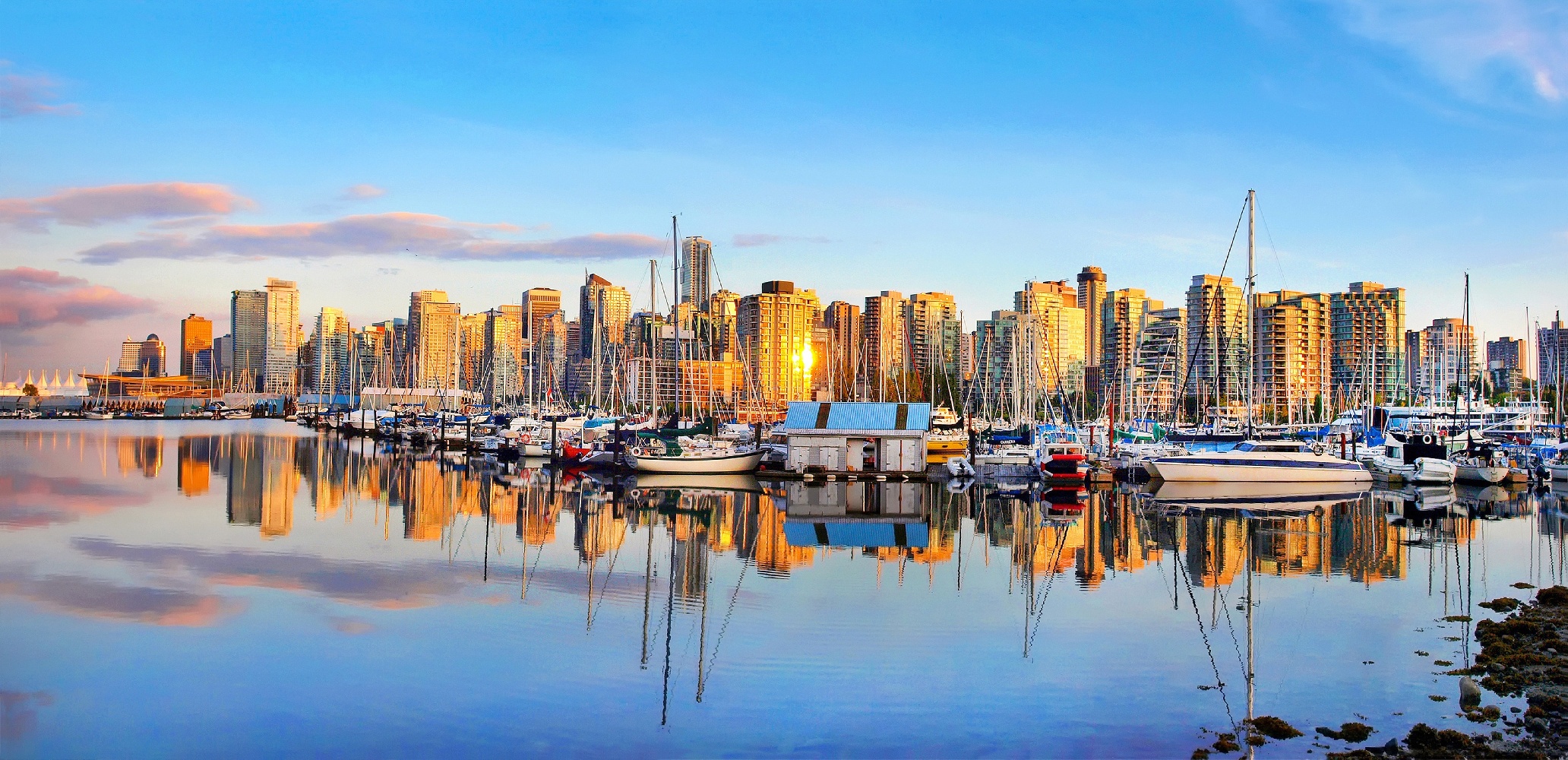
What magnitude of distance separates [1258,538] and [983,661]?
19.1m

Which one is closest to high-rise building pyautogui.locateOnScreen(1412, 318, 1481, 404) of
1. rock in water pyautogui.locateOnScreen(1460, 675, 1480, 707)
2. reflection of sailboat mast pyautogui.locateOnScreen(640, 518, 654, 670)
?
reflection of sailboat mast pyautogui.locateOnScreen(640, 518, 654, 670)

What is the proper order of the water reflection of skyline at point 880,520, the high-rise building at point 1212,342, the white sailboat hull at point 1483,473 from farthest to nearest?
1. the high-rise building at point 1212,342
2. the white sailboat hull at point 1483,473
3. the water reflection of skyline at point 880,520

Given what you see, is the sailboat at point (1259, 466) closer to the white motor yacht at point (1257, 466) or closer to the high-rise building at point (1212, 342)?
the white motor yacht at point (1257, 466)

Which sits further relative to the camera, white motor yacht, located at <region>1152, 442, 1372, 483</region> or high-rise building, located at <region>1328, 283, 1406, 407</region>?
high-rise building, located at <region>1328, 283, 1406, 407</region>

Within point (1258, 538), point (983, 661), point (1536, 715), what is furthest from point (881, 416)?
point (1536, 715)

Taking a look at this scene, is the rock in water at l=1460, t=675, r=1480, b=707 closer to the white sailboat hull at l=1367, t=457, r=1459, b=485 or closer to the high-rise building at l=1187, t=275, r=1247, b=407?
the white sailboat hull at l=1367, t=457, r=1459, b=485

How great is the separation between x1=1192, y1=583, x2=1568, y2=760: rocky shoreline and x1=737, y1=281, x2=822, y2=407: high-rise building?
16755 centimetres

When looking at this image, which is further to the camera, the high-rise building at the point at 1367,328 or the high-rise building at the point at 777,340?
the high-rise building at the point at 777,340

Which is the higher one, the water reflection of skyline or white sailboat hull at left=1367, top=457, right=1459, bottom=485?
white sailboat hull at left=1367, top=457, right=1459, bottom=485

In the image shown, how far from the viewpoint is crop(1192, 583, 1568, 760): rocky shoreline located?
45.1ft

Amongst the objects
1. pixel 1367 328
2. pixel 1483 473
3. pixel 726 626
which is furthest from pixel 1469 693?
pixel 1367 328

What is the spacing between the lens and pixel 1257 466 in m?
56.8

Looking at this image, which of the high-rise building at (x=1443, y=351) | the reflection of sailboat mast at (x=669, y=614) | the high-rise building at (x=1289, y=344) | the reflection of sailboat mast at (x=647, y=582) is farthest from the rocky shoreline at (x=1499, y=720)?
the high-rise building at (x=1443, y=351)

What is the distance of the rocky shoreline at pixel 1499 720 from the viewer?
13758mm
